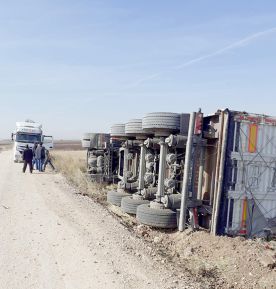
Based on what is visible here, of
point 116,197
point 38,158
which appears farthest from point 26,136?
point 116,197

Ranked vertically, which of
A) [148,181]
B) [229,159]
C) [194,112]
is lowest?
[148,181]

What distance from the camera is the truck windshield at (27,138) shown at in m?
26.8

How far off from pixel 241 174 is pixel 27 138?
21348 millimetres

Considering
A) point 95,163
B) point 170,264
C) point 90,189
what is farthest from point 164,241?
point 95,163

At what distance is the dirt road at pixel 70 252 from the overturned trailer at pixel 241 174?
177 cm

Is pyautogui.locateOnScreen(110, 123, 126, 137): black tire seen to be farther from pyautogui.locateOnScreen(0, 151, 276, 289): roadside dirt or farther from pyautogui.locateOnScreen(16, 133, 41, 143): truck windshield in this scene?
pyautogui.locateOnScreen(16, 133, 41, 143): truck windshield

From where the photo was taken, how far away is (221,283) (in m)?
5.68

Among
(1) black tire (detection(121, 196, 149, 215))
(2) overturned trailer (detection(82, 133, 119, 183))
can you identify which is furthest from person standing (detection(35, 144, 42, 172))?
(1) black tire (detection(121, 196, 149, 215))

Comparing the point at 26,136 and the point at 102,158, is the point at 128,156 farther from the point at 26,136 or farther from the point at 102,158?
the point at 26,136

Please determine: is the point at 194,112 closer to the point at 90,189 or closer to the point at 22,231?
the point at 22,231

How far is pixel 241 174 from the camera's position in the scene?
7668mm

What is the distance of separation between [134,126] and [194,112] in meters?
3.23

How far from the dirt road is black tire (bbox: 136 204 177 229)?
537 mm

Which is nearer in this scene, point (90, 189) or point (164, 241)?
point (164, 241)
